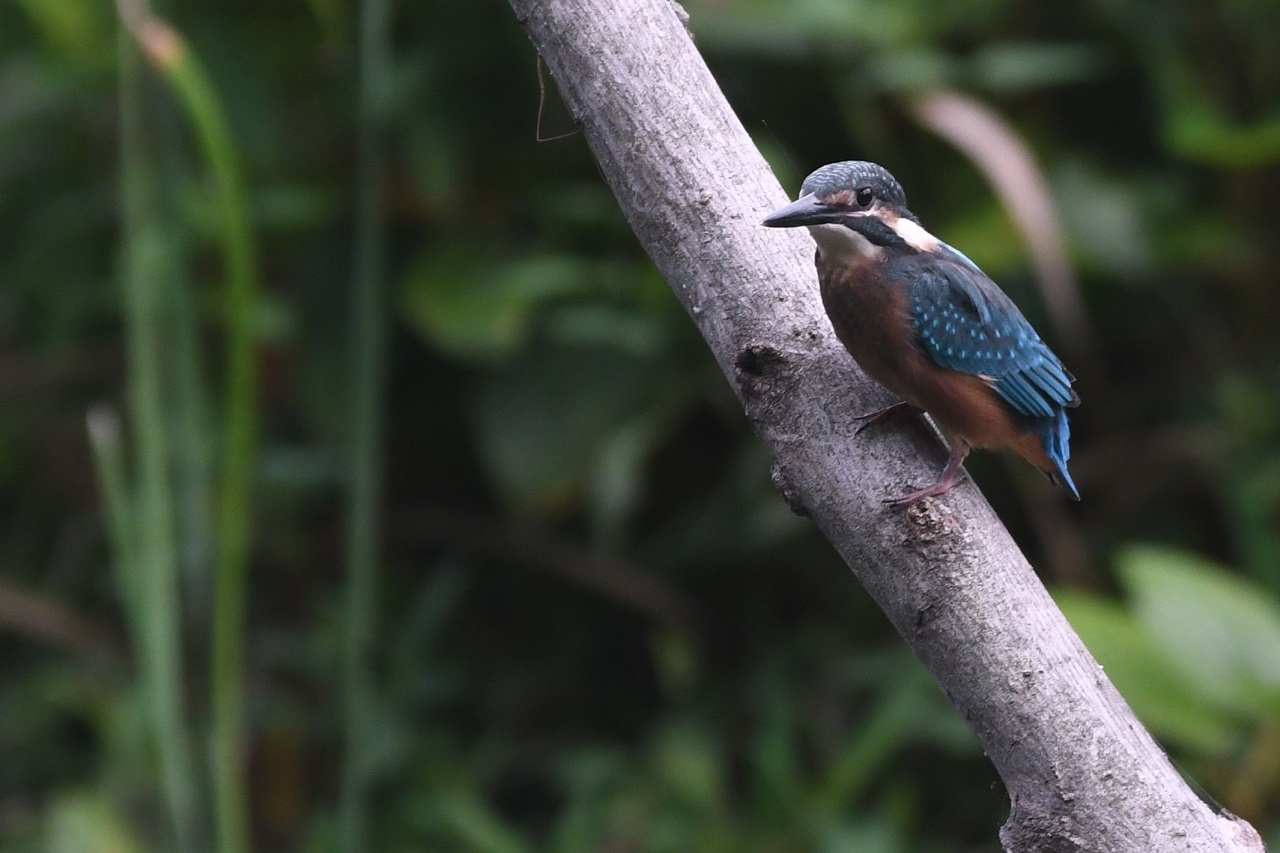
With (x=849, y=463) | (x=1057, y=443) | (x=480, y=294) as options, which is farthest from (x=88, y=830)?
(x=849, y=463)

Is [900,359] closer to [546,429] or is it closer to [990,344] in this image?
[990,344]

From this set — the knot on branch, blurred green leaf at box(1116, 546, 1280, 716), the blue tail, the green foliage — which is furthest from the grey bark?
the green foliage

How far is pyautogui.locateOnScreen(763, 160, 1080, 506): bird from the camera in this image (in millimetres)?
1338

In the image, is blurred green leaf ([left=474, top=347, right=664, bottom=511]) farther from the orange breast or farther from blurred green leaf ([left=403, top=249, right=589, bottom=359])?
the orange breast

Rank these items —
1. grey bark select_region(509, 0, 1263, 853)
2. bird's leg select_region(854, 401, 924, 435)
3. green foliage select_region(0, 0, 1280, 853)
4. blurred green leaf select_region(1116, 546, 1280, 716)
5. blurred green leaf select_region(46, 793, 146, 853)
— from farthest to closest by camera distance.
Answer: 1. green foliage select_region(0, 0, 1280, 853)
2. blurred green leaf select_region(46, 793, 146, 853)
3. blurred green leaf select_region(1116, 546, 1280, 716)
4. bird's leg select_region(854, 401, 924, 435)
5. grey bark select_region(509, 0, 1263, 853)

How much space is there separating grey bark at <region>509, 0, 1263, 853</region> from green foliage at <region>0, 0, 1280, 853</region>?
1841 mm

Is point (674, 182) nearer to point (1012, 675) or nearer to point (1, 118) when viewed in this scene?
point (1012, 675)

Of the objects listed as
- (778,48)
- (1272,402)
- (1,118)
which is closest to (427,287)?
(778,48)

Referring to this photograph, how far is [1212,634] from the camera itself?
2.66 m

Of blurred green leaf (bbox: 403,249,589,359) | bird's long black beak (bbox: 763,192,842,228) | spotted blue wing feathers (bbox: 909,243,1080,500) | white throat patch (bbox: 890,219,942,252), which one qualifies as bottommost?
blurred green leaf (bbox: 403,249,589,359)

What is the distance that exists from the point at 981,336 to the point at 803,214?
0.39m

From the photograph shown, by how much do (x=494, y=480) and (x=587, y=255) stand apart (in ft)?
2.00

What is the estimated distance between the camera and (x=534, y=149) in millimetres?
3453

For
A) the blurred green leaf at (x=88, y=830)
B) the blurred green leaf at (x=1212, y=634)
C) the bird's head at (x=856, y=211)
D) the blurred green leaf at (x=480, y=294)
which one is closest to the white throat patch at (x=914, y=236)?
the bird's head at (x=856, y=211)
